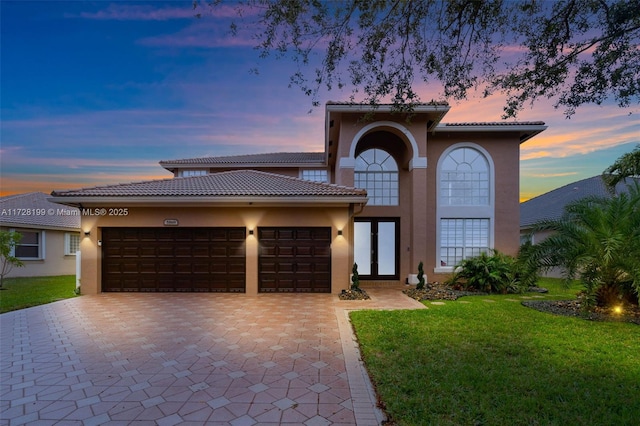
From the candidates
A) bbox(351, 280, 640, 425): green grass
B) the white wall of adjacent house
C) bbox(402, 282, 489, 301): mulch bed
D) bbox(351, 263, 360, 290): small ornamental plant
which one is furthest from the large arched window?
the white wall of adjacent house

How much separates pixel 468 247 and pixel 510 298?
3.37 meters

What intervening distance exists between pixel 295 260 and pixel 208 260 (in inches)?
124

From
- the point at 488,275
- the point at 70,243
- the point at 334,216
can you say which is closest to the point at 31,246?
the point at 70,243

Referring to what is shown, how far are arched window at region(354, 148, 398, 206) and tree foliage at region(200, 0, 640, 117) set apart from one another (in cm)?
718

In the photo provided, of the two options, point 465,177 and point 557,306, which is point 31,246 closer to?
point 465,177

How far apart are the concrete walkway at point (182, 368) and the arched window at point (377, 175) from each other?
6.48 metres

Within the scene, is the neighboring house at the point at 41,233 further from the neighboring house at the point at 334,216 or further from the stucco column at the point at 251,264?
the stucco column at the point at 251,264

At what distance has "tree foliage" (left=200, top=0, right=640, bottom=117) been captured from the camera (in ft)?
17.6

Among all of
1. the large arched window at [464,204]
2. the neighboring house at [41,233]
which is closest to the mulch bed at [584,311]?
the large arched window at [464,204]

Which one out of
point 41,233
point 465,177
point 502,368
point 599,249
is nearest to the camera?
point 502,368

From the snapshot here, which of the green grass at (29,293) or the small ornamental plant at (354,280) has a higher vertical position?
the small ornamental plant at (354,280)

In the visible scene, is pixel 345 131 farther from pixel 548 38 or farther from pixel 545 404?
pixel 545 404

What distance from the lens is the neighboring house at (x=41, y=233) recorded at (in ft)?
52.2

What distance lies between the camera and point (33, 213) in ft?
57.1
